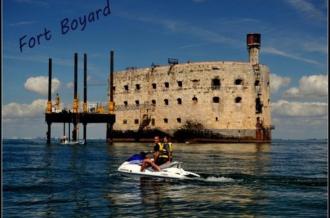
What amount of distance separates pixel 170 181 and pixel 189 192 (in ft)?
10.6

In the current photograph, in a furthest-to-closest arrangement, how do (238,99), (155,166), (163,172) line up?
1. (238,99)
2. (155,166)
3. (163,172)

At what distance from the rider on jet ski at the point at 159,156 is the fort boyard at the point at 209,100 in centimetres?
3789

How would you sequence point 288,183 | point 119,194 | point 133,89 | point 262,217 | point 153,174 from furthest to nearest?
point 133,89 < point 153,174 < point 288,183 < point 119,194 < point 262,217

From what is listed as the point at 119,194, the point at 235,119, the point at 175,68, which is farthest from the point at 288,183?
the point at 175,68

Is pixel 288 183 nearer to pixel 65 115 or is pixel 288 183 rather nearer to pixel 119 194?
pixel 119 194

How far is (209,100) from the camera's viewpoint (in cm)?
5988

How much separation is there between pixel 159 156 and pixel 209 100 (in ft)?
126

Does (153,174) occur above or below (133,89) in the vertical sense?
below

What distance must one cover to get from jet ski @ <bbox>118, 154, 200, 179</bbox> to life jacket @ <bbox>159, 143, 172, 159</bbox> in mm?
433

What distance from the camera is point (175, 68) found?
205 feet

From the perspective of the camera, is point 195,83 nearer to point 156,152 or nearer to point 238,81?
point 238,81

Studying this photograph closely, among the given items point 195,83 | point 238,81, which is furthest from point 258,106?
point 195,83

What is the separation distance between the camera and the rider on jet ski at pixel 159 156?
2139 centimetres

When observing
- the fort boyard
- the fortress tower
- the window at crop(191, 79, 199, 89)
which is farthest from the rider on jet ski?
the fortress tower
